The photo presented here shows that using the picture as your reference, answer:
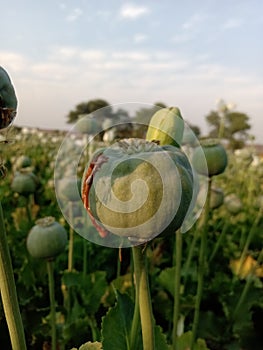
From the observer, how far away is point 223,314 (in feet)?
6.44

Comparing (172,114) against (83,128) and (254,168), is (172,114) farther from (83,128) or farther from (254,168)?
(254,168)

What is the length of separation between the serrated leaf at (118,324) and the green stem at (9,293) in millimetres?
244

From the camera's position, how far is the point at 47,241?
4.01 feet

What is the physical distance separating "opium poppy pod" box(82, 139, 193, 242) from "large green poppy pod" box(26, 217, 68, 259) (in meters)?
0.70

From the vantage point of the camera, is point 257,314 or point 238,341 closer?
point 238,341

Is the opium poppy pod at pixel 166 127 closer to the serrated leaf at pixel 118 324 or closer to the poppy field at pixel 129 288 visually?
the poppy field at pixel 129 288

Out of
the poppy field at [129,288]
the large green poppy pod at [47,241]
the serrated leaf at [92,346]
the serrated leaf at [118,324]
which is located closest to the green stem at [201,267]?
the poppy field at [129,288]

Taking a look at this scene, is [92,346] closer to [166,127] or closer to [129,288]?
[166,127]

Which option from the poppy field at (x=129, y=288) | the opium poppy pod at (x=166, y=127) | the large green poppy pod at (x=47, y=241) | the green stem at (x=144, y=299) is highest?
the opium poppy pod at (x=166, y=127)

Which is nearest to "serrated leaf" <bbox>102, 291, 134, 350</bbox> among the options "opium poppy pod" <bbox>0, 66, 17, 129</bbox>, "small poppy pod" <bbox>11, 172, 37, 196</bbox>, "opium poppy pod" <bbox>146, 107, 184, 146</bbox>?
"opium poppy pod" <bbox>146, 107, 184, 146</bbox>

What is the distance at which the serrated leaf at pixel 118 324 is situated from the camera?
74 cm

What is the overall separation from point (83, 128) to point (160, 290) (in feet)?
2.05

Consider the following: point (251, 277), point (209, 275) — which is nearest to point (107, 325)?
point (251, 277)

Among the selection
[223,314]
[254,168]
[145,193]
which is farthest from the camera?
[254,168]
